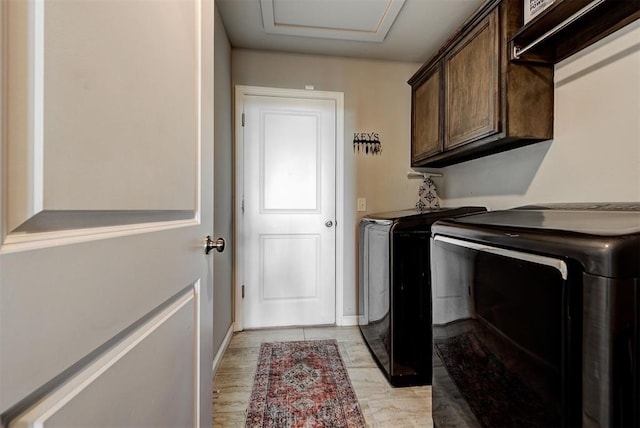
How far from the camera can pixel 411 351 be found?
172 cm

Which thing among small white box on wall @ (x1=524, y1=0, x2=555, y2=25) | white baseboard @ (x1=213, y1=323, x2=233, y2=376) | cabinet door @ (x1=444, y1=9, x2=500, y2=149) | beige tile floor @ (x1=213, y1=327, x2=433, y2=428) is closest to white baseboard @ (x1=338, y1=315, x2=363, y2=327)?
beige tile floor @ (x1=213, y1=327, x2=433, y2=428)

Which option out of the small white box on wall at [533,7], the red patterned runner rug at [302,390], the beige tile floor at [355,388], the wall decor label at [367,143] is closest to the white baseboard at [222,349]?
the beige tile floor at [355,388]

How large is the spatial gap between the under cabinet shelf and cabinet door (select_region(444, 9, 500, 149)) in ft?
0.47

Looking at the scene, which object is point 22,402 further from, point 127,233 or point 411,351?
point 411,351

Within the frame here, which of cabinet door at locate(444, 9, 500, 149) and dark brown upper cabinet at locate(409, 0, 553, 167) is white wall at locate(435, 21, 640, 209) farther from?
cabinet door at locate(444, 9, 500, 149)

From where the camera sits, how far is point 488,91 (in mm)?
1590

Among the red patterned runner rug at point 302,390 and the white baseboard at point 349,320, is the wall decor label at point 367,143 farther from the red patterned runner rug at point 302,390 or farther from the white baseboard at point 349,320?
the red patterned runner rug at point 302,390

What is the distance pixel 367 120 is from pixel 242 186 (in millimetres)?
1289

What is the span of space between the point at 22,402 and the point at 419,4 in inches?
97.8

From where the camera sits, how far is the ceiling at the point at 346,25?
1913 millimetres

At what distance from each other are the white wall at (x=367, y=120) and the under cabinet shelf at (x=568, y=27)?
4.09 ft

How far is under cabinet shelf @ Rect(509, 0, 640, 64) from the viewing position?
112 centimetres

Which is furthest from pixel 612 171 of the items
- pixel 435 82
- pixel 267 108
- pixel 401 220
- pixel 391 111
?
pixel 267 108

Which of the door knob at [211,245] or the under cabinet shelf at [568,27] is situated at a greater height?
the under cabinet shelf at [568,27]
